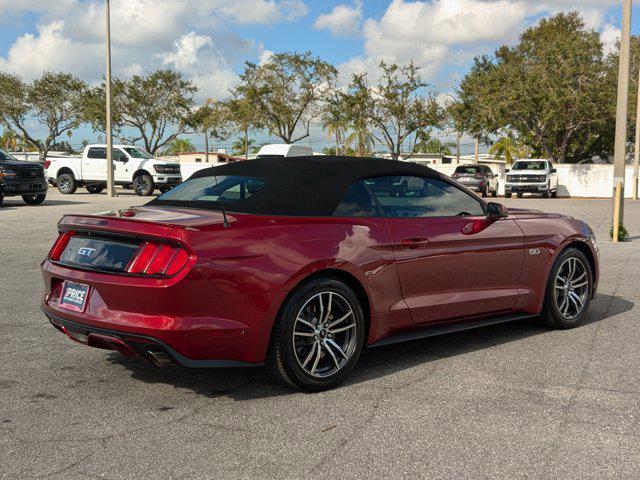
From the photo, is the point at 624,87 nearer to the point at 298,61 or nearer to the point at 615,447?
the point at 615,447

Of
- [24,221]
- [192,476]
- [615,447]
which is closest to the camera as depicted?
[192,476]

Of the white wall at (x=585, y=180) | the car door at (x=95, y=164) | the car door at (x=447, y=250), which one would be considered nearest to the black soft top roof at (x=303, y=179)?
the car door at (x=447, y=250)

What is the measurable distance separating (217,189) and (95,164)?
1055 inches

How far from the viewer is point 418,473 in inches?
129

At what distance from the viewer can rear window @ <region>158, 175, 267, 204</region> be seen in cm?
483

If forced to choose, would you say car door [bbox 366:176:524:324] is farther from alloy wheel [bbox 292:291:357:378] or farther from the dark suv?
the dark suv

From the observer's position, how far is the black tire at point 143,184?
3022cm

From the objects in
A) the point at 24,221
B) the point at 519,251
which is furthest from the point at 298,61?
the point at 519,251

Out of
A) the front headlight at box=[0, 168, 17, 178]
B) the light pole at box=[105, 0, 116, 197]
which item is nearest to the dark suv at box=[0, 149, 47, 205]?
the front headlight at box=[0, 168, 17, 178]

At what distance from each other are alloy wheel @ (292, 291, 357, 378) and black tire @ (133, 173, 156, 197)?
26782mm

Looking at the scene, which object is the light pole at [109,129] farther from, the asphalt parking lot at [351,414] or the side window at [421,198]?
the side window at [421,198]

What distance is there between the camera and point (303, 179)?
15.8 ft

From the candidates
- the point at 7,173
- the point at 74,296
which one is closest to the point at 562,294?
the point at 74,296

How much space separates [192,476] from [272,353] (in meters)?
1.14
